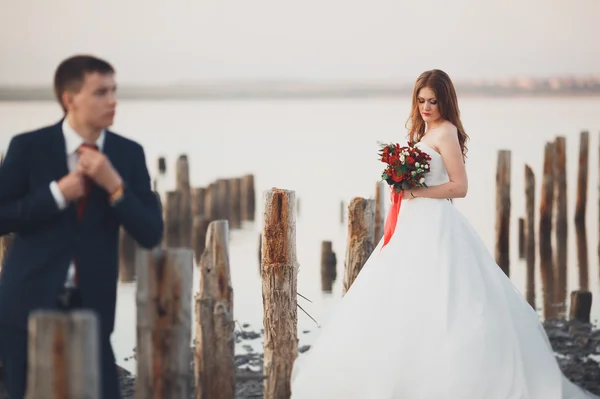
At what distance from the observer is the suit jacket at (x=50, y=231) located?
4168 millimetres

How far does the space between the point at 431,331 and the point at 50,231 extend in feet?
9.23

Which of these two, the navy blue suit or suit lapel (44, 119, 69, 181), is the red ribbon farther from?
suit lapel (44, 119, 69, 181)

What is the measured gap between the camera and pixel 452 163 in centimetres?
671

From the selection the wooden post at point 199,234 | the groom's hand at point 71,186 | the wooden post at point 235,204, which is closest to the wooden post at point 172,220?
the wooden post at point 199,234

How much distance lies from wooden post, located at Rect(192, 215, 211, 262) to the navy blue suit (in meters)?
12.3

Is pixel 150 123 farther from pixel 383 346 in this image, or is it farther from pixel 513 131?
pixel 383 346

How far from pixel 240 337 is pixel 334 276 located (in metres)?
4.09

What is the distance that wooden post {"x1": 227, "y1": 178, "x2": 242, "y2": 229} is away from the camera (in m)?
20.4

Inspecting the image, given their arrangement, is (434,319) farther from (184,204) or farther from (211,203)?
(211,203)

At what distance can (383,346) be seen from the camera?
638 cm

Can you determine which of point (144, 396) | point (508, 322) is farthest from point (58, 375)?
point (508, 322)

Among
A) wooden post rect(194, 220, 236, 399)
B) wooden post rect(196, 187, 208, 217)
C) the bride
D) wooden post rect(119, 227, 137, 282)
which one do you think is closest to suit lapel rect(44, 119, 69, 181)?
wooden post rect(194, 220, 236, 399)

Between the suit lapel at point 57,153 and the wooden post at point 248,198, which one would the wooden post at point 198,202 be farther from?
the suit lapel at point 57,153

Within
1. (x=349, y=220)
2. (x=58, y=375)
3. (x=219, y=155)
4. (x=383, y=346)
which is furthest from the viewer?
(x=219, y=155)
